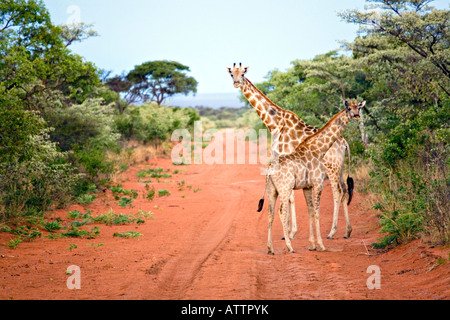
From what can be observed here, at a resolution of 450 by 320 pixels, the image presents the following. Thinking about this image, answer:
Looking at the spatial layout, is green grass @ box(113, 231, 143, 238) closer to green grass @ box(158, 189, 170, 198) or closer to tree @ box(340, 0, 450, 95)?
green grass @ box(158, 189, 170, 198)

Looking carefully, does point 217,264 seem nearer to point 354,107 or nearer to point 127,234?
point 127,234

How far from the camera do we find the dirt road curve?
604 cm

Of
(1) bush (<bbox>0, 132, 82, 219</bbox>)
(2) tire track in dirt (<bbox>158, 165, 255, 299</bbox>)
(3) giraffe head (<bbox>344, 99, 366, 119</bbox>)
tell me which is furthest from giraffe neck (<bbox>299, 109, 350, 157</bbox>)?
(1) bush (<bbox>0, 132, 82, 219</bbox>)

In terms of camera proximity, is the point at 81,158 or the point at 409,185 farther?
the point at 81,158

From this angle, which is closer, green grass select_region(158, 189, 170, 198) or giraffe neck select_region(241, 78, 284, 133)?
giraffe neck select_region(241, 78, 284, 133)

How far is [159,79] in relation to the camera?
4475cm

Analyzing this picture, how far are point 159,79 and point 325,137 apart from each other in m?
37.0

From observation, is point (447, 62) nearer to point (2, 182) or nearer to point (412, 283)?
point (412, 283)

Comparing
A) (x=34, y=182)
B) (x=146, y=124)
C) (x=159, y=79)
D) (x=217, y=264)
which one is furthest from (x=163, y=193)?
(x=159, y=79)

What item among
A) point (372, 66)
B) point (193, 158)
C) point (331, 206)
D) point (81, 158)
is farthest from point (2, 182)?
point (193, 158)

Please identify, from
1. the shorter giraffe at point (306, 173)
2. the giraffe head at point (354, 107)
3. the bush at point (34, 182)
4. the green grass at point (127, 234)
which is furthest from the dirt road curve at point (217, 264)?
the giraffe head at point (354, 107)

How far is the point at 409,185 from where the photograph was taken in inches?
397

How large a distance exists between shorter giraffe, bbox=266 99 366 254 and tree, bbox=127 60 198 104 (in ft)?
114

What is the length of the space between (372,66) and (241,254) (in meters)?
9.47
